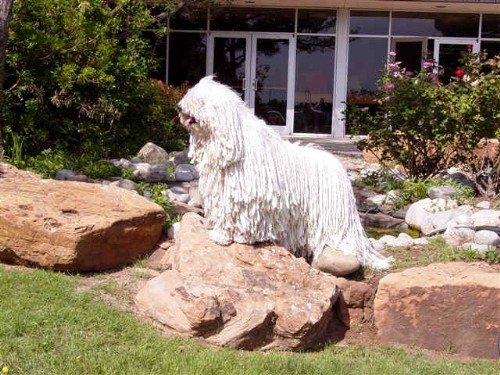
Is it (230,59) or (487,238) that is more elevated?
(230,59)

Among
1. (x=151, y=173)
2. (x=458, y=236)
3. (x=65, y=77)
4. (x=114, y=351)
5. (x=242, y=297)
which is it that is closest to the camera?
(x=114, y=351)

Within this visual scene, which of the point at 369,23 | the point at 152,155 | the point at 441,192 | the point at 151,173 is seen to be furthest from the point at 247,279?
the point at 369,23

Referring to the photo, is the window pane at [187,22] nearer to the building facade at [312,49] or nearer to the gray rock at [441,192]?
the building facade at [312,49]

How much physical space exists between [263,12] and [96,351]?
617 inches

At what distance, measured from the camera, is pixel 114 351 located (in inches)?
158

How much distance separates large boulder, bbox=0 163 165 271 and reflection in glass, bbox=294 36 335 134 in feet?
44.5

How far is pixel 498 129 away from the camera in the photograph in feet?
29.5

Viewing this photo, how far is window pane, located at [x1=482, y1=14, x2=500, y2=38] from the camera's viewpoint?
18734 millimetres

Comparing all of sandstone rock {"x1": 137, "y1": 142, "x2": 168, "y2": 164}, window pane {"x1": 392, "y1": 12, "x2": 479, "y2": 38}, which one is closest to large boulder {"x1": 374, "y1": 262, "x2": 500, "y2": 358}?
sandstone rock {"x1": 137, "y1": 142, "x2": 168, "y2": 164}

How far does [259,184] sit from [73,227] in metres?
1.37

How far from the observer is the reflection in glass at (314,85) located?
61.6 ft

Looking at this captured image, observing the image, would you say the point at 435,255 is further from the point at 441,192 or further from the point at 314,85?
the point at 314,85

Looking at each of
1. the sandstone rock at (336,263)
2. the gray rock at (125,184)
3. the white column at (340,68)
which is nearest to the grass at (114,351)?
the sandstone rock at (336,263)

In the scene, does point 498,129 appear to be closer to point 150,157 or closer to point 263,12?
point 150,157
